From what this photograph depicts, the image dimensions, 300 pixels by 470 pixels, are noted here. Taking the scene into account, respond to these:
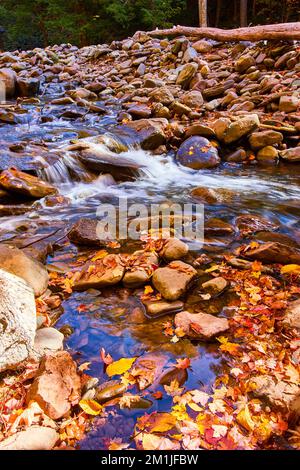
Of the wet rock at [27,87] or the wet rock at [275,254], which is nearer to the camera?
the wet rock at [275,254]

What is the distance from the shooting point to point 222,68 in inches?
470

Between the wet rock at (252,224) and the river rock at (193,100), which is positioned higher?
the river rock at (193,100)

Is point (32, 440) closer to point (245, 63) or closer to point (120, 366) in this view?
point (120, 366)

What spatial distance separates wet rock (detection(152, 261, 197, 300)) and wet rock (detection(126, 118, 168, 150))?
16.8 ft

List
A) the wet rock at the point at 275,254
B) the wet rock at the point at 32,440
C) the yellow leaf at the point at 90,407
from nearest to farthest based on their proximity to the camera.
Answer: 1. the wet rock at the point at 32,440
2. the yellow leaf at the point at 90,407
3. the wet rock at the point at 275,254

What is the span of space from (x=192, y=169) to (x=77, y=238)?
3.93 meters

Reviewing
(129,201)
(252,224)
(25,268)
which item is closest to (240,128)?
(129,201)

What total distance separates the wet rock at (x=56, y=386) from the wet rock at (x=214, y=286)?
61.0 inches

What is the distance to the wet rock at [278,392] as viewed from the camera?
225 centimetres

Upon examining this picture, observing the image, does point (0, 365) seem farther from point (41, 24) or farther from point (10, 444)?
point (41, 24)

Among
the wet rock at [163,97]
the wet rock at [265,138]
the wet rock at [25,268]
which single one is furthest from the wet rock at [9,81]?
the wet rock at [25,268]

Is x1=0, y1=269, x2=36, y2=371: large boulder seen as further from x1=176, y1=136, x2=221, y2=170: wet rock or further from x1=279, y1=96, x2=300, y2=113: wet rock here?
x1=279, y1=96, x2=300, y2=113: wet rock

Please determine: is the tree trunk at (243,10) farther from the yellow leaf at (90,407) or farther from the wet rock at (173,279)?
the yellow leaf at (90,407)

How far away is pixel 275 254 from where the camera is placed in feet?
12.8
